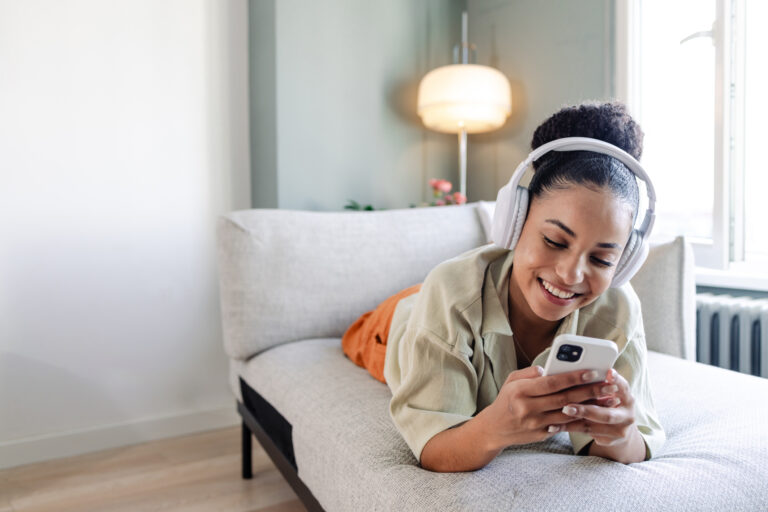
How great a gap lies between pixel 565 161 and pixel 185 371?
76.6 inches

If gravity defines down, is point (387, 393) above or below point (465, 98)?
below

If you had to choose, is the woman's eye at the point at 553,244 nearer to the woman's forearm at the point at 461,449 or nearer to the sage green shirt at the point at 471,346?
the sage green shirt at the point at 471,346

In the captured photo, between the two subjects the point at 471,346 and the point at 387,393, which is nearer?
the point at 471,346

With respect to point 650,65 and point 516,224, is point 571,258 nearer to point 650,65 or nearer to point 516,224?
point 516,224

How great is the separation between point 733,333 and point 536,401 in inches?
59.2

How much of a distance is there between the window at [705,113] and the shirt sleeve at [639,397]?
1300 mm

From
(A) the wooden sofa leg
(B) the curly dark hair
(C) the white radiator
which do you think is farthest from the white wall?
(C) the white radiator

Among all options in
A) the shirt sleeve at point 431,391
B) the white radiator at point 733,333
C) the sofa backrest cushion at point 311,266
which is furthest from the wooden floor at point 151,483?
the white radiator at point 733,333

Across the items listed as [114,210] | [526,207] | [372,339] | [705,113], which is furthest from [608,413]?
[114,210]

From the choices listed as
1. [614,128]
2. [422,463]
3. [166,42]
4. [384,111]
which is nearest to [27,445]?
[166,42]

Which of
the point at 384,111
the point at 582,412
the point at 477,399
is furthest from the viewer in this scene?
the point at 384,111

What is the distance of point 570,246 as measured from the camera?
32.2 inches

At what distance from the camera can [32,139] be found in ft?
6.52

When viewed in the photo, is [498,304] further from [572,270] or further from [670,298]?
[670,298]
